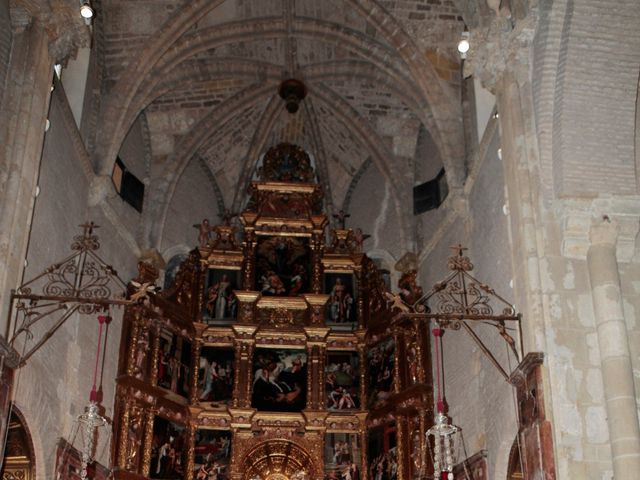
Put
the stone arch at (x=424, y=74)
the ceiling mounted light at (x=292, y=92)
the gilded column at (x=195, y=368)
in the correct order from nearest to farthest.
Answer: the stone arch at (x=424, y=74) < the gilded column at (x=195, y=368) < the ceiling mounted light at (x=292, y=92)

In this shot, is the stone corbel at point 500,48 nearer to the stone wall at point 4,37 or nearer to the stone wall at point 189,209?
the stone wall at point 4,37

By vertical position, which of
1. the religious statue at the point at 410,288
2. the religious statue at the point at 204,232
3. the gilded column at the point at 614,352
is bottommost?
the gilded column at the point at 614,352

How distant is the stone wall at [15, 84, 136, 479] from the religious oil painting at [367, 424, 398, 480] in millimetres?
4929

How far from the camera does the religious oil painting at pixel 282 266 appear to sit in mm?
19414

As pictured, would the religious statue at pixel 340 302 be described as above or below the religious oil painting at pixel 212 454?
above

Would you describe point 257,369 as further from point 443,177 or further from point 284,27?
point 284,27

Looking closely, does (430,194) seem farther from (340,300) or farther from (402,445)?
(402,445)

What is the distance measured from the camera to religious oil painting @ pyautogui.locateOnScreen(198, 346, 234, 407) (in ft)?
59.8

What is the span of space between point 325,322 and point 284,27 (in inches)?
239

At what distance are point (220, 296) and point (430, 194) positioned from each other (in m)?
4.79

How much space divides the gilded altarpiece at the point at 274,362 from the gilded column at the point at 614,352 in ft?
21.2

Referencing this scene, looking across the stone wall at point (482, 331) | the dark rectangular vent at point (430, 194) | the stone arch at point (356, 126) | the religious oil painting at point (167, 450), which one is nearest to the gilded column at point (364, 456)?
the stone wall at point (482, 331)

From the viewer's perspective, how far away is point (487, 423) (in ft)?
47.4

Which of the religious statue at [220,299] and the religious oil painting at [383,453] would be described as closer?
the religious oil painting at [383,453]
